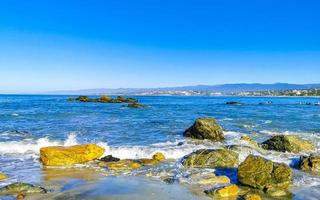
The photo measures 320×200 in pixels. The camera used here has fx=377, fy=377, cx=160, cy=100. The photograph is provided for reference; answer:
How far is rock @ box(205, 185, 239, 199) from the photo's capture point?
12.6 metres

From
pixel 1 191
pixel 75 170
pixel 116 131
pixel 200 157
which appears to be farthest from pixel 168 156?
pixel 116 131

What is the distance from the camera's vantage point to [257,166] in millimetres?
14680

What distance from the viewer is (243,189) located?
1376cm

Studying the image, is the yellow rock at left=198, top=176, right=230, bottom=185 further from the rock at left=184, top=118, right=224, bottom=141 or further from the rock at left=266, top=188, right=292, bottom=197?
the rock at left=184, top=118, right=224, bottom=141

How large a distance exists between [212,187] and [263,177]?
1.97 metres

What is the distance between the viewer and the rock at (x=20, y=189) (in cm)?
1265

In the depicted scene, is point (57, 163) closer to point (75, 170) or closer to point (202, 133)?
point (75, 170)

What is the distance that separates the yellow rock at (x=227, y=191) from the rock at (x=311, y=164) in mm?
5605

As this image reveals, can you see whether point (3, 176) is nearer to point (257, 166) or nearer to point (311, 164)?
point (257, 166)

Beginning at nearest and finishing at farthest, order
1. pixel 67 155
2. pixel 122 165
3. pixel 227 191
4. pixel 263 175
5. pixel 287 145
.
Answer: pixel 227 191
pixel 263 175
pixel 122 165
pixel 67 155
pixel 287 145

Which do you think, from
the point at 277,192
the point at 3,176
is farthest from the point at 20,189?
the point at 277,192

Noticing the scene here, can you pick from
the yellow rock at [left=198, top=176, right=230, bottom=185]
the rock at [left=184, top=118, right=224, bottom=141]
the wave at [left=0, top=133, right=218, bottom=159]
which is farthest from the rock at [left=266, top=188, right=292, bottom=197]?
the rock at [left=184, top=118, right=224, bottom=141]

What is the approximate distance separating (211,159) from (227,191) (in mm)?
4972

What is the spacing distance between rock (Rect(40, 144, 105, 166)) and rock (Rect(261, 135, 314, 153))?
35.6 feet
